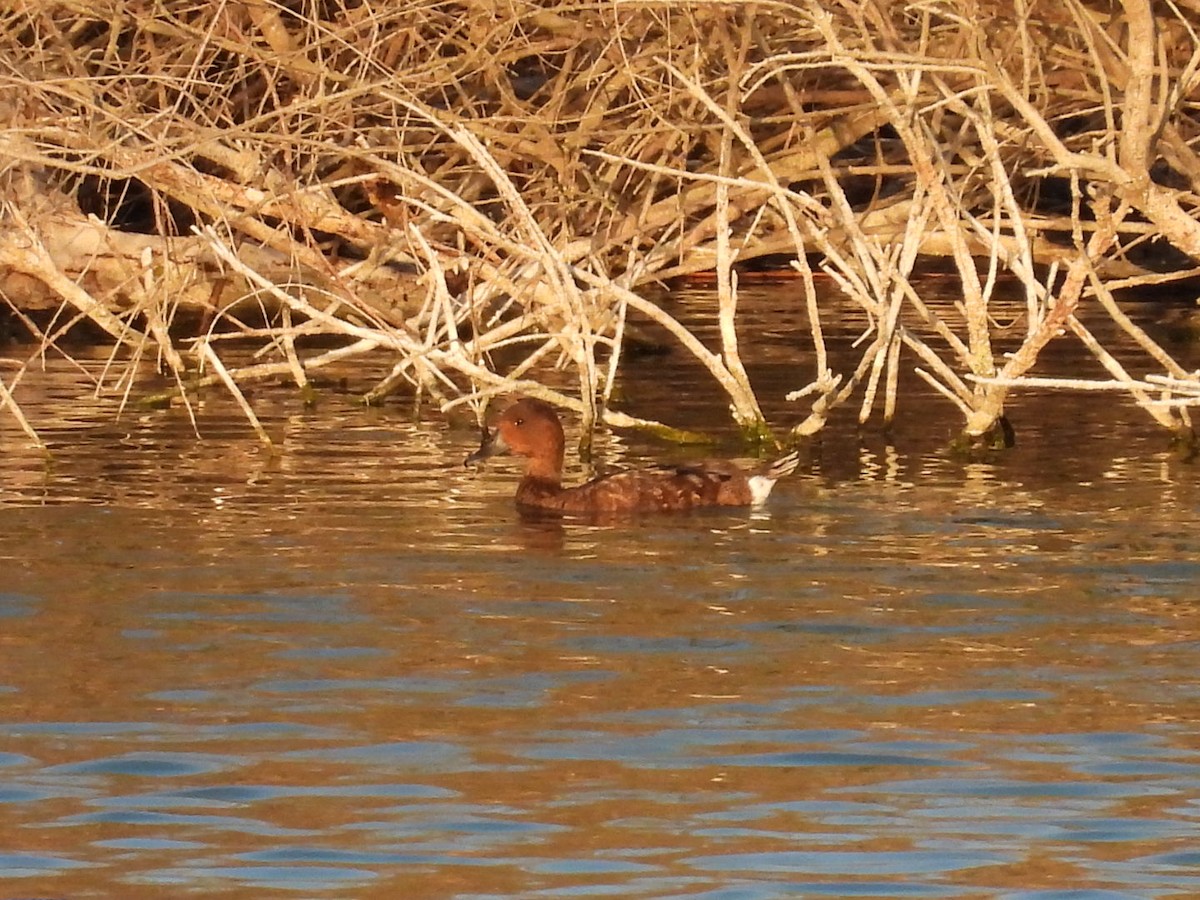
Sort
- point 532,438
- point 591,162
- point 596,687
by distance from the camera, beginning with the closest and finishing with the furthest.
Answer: point 596,687, point 532,438, point 591,162

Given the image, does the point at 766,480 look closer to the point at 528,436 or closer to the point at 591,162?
the point at 528,436

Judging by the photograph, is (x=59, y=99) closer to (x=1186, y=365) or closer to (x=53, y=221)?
(x=53, y=221)

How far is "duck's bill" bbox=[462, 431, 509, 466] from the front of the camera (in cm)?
1267

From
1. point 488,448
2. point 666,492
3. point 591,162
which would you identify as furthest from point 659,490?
point 591,162

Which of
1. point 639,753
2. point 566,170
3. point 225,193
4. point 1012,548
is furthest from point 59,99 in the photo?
point 639,753

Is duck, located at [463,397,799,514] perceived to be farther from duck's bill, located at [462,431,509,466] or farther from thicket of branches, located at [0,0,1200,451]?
thicket of branches, located at [0,0,1200,451]

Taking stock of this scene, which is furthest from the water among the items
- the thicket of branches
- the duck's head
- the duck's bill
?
the thicket of branches

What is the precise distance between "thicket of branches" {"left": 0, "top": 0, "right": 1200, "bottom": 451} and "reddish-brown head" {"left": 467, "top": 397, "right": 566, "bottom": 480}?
0.77 m

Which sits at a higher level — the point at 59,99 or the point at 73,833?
the point at 59,99

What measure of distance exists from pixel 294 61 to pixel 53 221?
3043 mm

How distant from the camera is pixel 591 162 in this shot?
1692 cm

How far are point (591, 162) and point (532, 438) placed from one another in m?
4.97

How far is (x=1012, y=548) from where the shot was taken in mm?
10406

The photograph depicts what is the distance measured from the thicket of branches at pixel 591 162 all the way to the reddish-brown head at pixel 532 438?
0.77 metres
